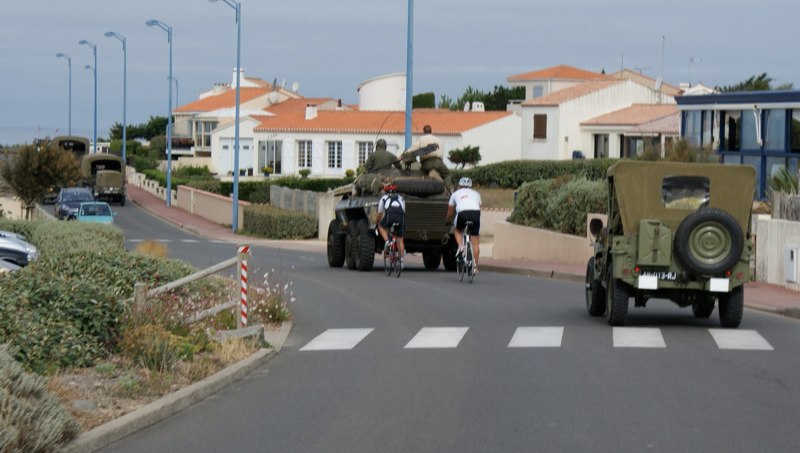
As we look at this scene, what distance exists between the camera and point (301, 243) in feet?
160

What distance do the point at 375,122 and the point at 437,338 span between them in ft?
216

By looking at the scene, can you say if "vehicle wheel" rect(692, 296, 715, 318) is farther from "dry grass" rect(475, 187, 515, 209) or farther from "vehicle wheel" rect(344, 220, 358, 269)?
"dry grass" rect(475, 187, 515, 209)

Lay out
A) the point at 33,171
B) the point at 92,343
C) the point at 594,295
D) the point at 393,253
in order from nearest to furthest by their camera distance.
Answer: the point at 92,343
the point at 594,295
the point at 393,253
the point at 33,171

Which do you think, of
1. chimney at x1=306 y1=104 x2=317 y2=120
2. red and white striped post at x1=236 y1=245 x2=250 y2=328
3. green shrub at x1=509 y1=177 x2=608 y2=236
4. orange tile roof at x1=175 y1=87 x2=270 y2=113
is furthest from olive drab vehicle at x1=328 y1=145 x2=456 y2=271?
orange tile roof at x1=175 y1=87 x2=270 y2=113

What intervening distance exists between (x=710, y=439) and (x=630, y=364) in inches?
149

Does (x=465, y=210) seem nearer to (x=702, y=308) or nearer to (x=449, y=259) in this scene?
(x=449, y=259)

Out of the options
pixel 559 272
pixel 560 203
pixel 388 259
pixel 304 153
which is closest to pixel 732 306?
pixel 559 272

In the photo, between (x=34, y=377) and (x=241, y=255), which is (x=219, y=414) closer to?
(x=34, y=377)

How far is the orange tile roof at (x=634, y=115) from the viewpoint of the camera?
237 feet

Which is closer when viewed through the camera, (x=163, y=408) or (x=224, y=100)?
(x=163, y=408)

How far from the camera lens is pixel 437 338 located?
15766 mm

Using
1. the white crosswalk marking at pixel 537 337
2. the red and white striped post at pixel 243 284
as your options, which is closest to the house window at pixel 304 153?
the white crosswalk marking at pixel 537 337

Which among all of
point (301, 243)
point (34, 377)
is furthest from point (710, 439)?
point (301, 243)

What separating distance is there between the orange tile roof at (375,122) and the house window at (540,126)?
3171 millimetres
